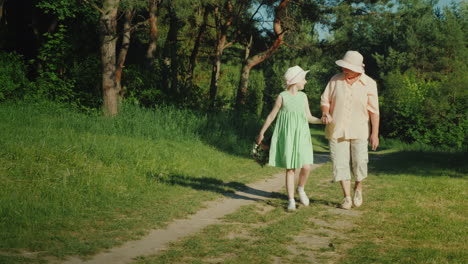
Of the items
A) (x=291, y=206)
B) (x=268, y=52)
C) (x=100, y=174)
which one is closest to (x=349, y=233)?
(x=291, y=206)

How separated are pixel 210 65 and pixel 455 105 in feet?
51.6

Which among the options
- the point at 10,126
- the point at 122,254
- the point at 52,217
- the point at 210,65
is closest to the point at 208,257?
the point at 122,254

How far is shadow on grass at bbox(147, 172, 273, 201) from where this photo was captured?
27.6 ft

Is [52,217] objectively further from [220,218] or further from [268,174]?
[268,174]

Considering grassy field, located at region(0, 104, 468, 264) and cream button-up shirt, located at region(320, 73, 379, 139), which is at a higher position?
cream button-up shirt, located at region(320, 73, 379, 139)

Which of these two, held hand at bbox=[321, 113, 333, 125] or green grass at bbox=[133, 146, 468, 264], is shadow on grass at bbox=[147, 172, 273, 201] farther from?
held hand at bbox=[321, 113, 333, 125]

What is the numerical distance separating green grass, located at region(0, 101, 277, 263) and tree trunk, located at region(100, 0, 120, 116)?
0.55m

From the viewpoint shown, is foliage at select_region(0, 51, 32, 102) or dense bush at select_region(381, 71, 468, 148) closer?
foliage at select_region(0, 51, 32, 102)

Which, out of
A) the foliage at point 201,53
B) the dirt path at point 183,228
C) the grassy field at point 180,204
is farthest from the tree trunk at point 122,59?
the dirt path at point 183,228

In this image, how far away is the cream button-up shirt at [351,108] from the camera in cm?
715

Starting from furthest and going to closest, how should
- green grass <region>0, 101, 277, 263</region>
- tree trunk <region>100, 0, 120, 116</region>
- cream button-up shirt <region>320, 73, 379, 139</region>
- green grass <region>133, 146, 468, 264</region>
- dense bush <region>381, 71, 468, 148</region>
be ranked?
dense bush <region>381, 71, 468, 148</region>
tree trunk <region>100, 0, 120, 116</region>
cream button-up shirt <region>320, 73, 379, 139</region>
green grass <region>0, 101, 277, 263</region>
green grass <region>133, 146, 468, 264</region>

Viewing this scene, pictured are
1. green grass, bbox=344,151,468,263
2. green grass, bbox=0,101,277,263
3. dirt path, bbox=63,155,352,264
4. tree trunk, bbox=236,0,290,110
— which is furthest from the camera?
tree trunk, bbox=236,0,290,110

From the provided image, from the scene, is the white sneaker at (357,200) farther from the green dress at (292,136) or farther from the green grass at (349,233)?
the green dress at (292,136)

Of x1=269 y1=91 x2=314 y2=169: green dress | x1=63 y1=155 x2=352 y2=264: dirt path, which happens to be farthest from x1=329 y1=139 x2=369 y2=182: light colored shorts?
x1=63 y1=155 x2=352 y2=264: dirt path
